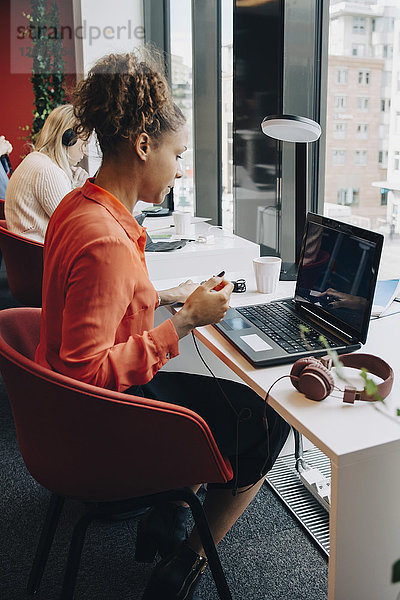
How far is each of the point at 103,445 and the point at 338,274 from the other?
710mm

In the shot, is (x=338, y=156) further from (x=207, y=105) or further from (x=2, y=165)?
(x=2, y=165)

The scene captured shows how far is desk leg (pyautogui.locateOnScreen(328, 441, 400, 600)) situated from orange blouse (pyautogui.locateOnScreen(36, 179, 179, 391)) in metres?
0.46

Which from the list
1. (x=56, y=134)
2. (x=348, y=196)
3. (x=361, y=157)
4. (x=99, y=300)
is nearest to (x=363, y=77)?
(x=361, y=157)

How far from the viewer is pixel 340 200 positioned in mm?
2451

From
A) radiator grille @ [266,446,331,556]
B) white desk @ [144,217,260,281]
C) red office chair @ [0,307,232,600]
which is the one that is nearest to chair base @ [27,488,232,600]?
red office chair @ [0,307,232,600]

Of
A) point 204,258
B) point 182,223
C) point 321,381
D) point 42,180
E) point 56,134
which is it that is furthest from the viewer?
point 182,223

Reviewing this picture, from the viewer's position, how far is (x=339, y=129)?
2402 mm

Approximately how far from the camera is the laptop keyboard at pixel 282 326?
137 centimetres

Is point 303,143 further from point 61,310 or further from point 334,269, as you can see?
point 61,310

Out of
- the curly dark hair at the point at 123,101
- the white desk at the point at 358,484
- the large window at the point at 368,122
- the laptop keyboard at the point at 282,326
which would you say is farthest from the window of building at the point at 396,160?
the white desk at the point at 358,484

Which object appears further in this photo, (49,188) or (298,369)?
(49,188)

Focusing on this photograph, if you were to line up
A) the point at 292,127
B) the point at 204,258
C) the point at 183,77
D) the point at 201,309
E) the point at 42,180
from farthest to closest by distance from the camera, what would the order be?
the point at 183,77 → the point at 42,180 → the point at 204,258 → the point at 292,127 → the point at 201,309

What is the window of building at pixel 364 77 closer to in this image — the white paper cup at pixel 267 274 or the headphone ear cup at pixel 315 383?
the white paper cup at pixel 267 274

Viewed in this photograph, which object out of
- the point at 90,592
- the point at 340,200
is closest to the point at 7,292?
the point at 340,200
